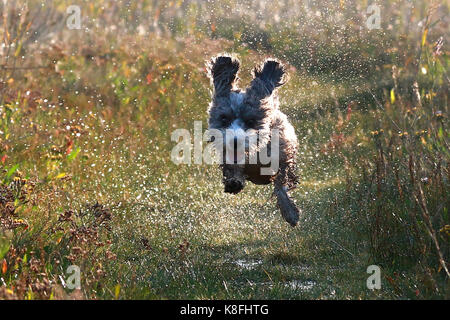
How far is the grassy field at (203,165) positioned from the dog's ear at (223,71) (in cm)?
128

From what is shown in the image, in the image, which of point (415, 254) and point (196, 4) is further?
point (196, 4)

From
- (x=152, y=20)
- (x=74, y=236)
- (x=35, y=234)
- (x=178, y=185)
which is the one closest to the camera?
(x=74, y=236)

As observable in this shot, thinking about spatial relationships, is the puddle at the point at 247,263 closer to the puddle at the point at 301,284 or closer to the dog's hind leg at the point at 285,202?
the puddle at the point at 301,284

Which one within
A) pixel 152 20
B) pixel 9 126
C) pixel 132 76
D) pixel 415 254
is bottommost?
pixel 415 254

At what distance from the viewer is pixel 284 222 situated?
21.5ft

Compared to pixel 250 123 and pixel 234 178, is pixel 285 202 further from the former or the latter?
pixel 250 123

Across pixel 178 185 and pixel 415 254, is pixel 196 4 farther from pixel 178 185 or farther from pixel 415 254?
pixel 415 254

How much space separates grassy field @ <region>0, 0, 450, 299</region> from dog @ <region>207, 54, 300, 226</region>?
0.43 metres

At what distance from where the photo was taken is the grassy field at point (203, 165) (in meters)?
4.22

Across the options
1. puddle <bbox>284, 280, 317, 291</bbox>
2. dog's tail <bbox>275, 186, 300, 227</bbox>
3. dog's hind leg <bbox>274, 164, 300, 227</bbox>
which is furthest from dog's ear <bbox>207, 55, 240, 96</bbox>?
puddle <bbox>284, 280, 317, 291</bbox>

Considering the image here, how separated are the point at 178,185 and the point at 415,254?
368cm

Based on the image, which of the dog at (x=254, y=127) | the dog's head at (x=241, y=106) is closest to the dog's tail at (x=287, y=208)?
the dog at (x=254, y=127)

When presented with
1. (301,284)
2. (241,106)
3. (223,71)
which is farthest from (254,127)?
(301,284)
